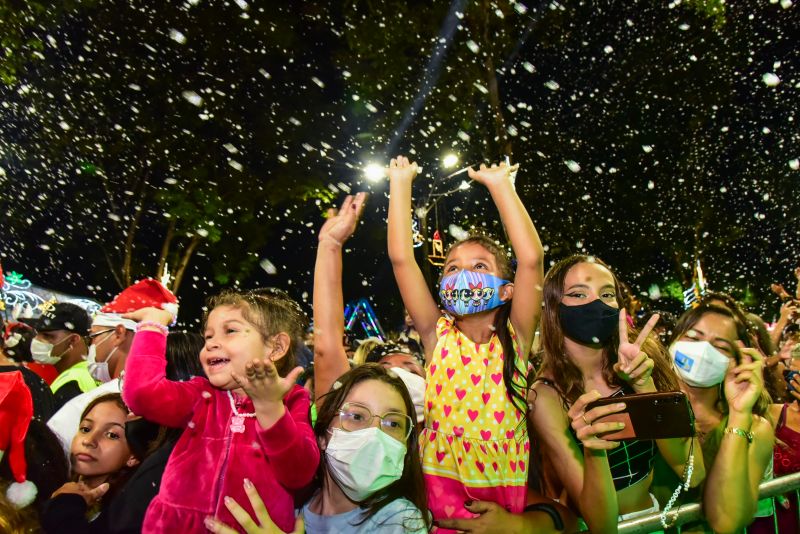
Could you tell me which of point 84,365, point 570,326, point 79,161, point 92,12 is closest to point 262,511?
point 570,326

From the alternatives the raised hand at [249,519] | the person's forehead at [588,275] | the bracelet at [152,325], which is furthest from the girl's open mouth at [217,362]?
the person's forehead at [588,275]

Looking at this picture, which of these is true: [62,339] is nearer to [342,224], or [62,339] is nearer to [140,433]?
[140,433]

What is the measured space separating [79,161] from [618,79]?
1603cm

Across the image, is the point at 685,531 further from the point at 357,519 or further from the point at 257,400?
the point at 257,400

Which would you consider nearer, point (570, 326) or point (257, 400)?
point (257, 400)

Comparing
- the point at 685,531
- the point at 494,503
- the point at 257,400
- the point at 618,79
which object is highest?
the point at 618,79

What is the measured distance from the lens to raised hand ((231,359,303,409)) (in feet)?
7.24

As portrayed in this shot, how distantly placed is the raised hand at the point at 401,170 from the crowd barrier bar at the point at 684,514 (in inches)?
87.7

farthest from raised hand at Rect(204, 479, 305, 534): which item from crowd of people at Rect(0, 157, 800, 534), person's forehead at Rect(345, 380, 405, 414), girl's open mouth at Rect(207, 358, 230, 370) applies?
person's forehead at Rect(345, 380, 405, 414)

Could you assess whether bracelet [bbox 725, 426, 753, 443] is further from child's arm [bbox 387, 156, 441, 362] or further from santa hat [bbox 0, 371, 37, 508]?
santa hat [bbox 0, 371, 37, 508]

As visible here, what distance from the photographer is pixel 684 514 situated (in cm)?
313

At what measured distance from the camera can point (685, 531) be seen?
3.34 metres

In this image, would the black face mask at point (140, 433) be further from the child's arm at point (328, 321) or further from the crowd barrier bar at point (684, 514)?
the crowd barrier bar at point (684, 514)

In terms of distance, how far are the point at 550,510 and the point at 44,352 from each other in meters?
5.05
